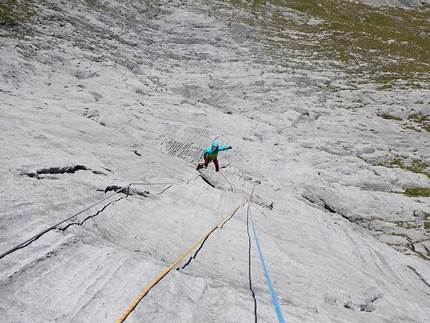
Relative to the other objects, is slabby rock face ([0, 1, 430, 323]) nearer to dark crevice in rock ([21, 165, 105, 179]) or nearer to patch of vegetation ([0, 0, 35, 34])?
dark crevice in rock ([21, 165, 105, 179])

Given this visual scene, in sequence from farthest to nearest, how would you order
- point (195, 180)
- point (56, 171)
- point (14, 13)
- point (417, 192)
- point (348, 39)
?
1. point (348, 39)
2. point (14, 13)
3. point (417, 192)
4. point (195, 180)
5. point (56, 171)

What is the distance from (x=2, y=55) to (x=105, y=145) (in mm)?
12262

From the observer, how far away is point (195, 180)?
12648 mm

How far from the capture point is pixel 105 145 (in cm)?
1186

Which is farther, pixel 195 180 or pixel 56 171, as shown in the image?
pixel 195 180

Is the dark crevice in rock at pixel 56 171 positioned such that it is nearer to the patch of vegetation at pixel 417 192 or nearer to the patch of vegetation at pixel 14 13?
the patch of vegetation at pixel 417 192

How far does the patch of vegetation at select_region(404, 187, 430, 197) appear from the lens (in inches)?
618

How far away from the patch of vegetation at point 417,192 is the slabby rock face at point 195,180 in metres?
0.49

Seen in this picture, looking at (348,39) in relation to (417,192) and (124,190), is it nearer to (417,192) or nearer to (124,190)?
(417,192)

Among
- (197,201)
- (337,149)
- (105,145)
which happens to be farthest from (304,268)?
(337,149)

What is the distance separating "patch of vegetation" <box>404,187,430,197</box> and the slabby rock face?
495 mm

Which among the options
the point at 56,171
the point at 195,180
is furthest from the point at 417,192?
the point at 56,171

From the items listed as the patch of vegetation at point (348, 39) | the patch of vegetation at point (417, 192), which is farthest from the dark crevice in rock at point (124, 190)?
the patch of vegetation at point (348, 39)

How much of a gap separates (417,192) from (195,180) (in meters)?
13.1
